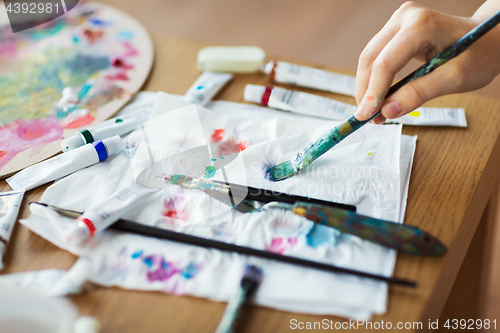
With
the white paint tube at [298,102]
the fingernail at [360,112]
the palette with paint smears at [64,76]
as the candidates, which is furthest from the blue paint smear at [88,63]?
the fingernail at [360,112]

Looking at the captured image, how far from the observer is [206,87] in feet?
2.45

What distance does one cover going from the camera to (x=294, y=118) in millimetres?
678

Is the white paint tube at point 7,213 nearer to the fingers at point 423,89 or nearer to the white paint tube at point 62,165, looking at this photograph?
the white paint tube at point 62,165

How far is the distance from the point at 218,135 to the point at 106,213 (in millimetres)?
227

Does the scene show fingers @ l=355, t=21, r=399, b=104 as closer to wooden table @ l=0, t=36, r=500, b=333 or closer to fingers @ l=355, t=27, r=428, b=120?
fingers @ l=355, t=27, r=428, b=120

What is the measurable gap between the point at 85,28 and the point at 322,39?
1218mm

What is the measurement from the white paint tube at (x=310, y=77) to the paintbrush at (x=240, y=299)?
0.43 m

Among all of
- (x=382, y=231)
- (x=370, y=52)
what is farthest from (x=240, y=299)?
(x=370, y=52)

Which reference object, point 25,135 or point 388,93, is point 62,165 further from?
point 388,93

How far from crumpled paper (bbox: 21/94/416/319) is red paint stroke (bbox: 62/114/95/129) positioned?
10cm

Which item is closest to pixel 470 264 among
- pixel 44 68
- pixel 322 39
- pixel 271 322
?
pixel 271 322

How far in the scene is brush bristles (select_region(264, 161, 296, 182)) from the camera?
57 centimetres

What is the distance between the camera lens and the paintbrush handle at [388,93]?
0.46 meters

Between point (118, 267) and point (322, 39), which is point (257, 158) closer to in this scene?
point (118, 267)
